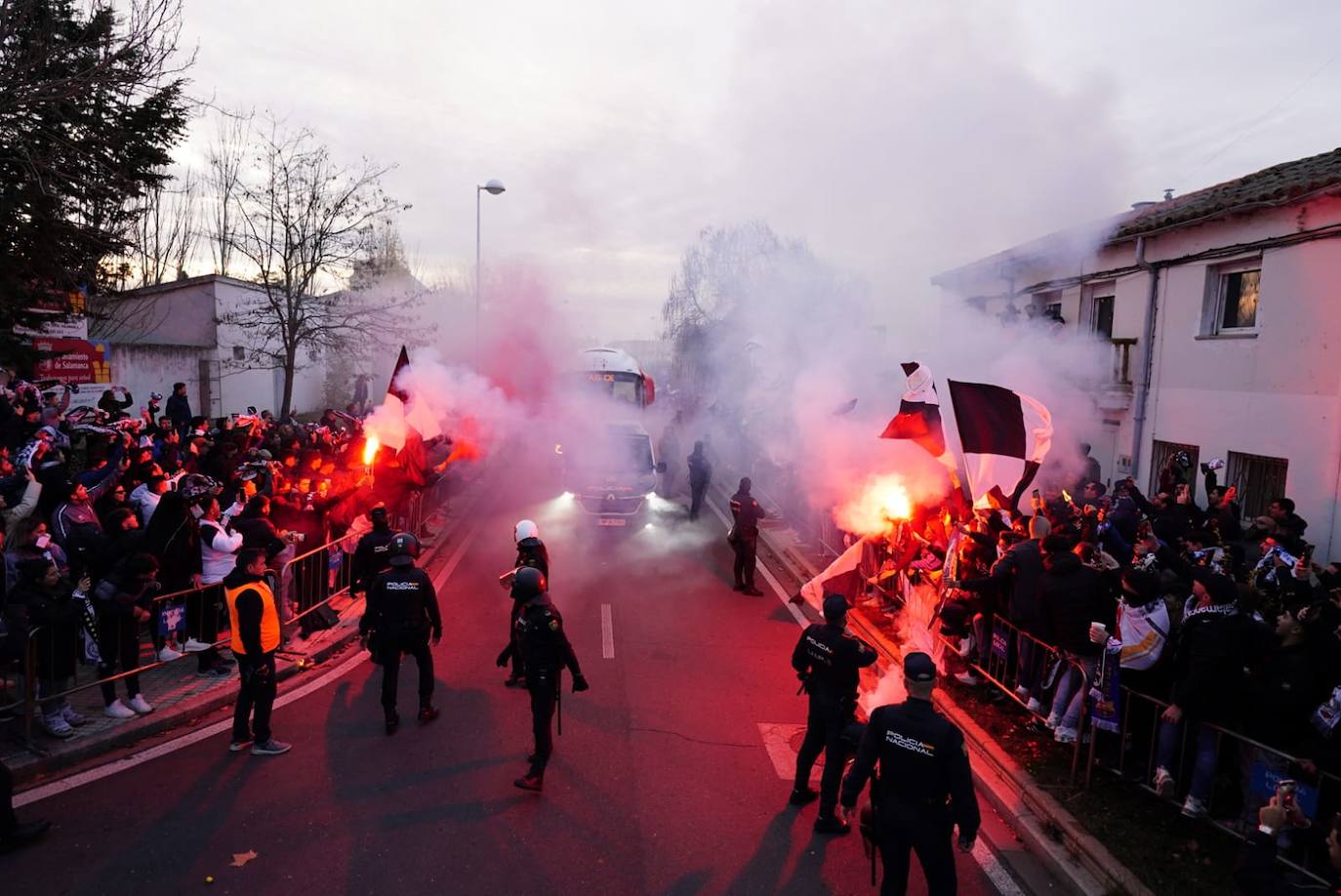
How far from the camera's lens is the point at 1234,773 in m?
5.01

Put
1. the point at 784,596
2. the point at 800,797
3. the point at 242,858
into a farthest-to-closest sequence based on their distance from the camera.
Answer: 1. the point at 784,596
2. the point at 800,797
3. the point at 242,858

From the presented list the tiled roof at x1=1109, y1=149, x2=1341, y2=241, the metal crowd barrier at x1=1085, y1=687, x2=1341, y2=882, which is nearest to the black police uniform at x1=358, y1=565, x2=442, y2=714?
the metal crowd barrier at x1=1085, y1=687, x2=1341, y2=882

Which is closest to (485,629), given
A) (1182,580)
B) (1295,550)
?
(1182,580)

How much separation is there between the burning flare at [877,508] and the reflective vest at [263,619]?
671 centimetres

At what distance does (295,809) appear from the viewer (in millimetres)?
5223

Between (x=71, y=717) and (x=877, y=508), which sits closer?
(x=71, y=717)

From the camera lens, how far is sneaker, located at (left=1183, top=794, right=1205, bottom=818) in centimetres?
489

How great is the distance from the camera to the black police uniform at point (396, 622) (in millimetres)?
6449

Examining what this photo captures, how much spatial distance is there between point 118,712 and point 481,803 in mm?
3244

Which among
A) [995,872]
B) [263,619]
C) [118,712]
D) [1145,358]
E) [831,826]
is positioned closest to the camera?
[995,872]

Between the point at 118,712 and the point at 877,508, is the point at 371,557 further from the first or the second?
the point at 877,508

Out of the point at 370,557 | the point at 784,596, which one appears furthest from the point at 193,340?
the point at 784,596

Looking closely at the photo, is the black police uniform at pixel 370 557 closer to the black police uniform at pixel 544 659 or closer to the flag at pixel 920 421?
the black police uniform at pixel 544 659

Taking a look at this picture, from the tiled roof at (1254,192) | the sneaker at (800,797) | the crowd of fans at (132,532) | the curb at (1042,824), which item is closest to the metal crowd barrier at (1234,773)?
the curb at (1042,824)
